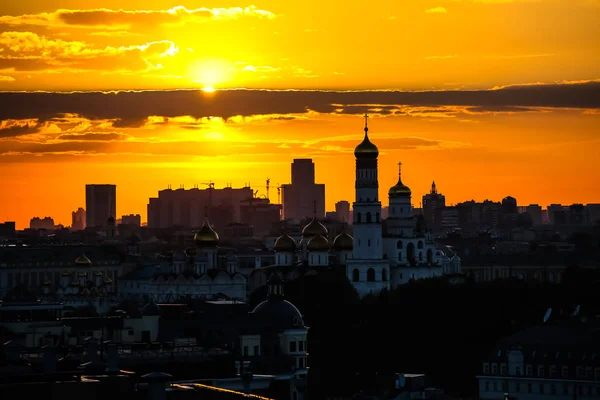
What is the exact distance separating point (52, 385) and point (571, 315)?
55688 millimetres

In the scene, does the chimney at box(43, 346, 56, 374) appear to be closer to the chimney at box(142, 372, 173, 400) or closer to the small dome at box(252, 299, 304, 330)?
the chimney at box(142, 372, 173, 400)

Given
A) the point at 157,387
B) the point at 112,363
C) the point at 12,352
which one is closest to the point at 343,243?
the point at 12,352

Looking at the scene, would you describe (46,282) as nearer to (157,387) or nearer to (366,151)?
(366,151)

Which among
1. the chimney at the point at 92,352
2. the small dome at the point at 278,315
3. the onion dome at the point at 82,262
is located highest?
the onion dome at the point at 82,262

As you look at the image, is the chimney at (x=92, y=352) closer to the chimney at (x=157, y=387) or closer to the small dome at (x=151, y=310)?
the chimney at (x=157, y=387)

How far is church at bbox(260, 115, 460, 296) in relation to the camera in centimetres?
14188

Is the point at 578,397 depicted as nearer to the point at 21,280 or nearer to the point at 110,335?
the point at 110,335

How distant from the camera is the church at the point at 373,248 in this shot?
14188cm

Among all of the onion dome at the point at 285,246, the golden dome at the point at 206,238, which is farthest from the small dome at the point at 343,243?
the golden dome at the point at 206,238

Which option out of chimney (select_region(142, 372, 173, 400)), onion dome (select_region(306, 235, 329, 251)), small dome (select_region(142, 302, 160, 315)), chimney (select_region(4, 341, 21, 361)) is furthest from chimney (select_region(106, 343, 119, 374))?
onion dome (select_region(306, 235, 329, 251))

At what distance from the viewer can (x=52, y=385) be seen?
48500mm

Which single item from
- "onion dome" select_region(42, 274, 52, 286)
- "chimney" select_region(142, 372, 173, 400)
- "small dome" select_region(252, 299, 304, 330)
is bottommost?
"chimney" select_region(142, 372, 173, 400)

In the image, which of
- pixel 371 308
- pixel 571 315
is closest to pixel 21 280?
pixel 371 308

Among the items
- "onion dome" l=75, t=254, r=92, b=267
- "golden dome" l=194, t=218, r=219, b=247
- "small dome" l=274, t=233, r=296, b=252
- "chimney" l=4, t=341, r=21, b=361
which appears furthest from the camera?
"onion dome" l=75, t=254, r=92, b=267
